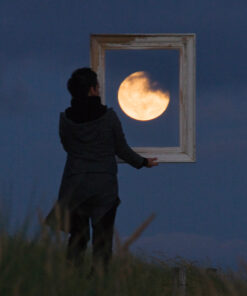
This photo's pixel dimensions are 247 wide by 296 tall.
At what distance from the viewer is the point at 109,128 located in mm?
3980

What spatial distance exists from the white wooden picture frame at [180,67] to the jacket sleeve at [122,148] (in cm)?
53

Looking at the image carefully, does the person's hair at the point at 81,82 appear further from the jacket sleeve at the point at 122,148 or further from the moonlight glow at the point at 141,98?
the moonlight glow at the point at 141,98

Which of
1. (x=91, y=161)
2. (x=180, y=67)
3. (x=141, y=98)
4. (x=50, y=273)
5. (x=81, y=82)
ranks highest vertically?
(x=180, y=67)

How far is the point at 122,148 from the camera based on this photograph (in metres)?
4.06

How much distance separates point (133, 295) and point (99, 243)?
1475 millimetres

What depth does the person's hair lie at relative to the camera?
3996 millimetres

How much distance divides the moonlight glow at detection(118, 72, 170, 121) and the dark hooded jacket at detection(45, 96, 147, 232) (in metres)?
0.71

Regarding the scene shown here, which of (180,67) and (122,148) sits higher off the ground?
(180,67)

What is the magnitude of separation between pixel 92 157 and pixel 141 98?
94 cm

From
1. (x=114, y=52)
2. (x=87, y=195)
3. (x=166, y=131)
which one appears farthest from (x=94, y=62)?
(x=87, y=195)

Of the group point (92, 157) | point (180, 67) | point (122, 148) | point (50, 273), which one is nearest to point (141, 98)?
point (180, 67)

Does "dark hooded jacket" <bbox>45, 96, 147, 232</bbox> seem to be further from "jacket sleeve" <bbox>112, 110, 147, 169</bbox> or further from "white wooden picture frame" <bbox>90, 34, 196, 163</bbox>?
"white wooden picture frame" <bbox>90, 34, 196, 163</bbox>

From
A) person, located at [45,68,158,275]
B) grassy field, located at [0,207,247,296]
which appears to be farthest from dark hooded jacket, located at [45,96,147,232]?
grassy field, located at [0,207,247,296]

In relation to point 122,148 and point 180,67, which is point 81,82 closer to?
point 122,148
